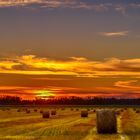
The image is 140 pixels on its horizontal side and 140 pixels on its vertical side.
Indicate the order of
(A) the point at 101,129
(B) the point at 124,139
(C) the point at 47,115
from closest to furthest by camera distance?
(B) the point at 124,139
(A) the point at 101,129
(C) the point at 47,115

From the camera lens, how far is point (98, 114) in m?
30.3

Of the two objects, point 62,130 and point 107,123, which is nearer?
point 107,123

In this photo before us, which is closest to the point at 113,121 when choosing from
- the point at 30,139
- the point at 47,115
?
the point at 30,139

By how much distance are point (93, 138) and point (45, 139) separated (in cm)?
244

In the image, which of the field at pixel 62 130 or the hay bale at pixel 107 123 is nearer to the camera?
the field at pixel 62 130

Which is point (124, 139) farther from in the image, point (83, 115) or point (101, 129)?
point (83, 115)

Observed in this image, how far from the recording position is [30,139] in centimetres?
2417

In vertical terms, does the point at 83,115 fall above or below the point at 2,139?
above

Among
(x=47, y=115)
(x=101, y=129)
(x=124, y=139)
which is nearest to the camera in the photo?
(x=124, y=139)

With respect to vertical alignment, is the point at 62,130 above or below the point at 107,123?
below

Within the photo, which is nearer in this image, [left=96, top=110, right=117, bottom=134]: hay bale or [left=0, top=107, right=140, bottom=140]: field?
[left=0, top=107, right=140, bottom=140]: field

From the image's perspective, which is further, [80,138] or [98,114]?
[98,114]

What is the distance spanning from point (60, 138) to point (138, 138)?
12.7 feet

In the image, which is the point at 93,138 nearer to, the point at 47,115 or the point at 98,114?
the point at 98,114
